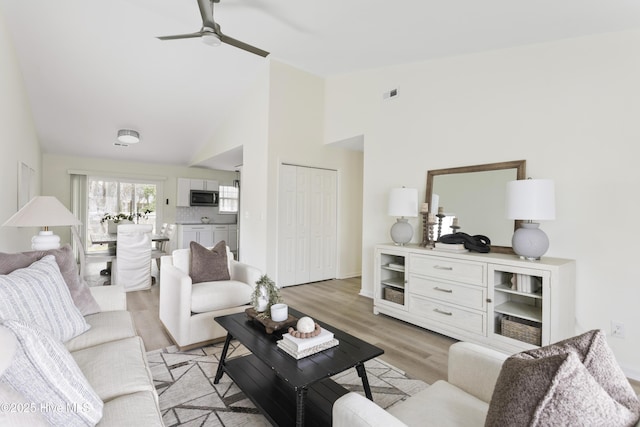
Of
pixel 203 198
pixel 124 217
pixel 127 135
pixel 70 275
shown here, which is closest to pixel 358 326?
pixel 70 275

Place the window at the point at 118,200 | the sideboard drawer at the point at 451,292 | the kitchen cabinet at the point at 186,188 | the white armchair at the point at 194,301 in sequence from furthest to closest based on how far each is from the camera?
the kitchen cabinet at the point at 186,188 → the window at the point at 118,200 → the sideboard drawer at the point at 451,292 → the white armchair at the point at 194,301

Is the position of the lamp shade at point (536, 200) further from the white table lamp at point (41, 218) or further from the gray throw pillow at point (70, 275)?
the white table lamp at point (41, 218)

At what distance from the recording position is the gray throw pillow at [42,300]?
4.60ft

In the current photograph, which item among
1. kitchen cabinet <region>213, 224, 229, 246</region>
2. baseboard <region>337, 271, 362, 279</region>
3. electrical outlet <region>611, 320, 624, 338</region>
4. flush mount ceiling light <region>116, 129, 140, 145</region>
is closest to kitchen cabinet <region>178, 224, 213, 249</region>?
kitchen cabinet <region>213, 224, 229, 246</region>

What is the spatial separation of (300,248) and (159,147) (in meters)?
3.95

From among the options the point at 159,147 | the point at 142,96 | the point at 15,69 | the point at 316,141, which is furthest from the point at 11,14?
the point at 316,141

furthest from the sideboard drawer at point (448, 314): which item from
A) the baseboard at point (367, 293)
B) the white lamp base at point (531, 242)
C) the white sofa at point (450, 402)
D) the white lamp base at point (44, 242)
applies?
the white lamp base at point (44, 242)

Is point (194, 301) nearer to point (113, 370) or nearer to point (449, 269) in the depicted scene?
point (113, 370)

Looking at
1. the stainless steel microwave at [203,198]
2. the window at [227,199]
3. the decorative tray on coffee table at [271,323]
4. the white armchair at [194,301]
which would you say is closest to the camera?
the decorative tray on coffee table at [271,323]

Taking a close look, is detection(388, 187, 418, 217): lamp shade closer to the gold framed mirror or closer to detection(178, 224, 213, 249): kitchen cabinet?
the gold framed mirror

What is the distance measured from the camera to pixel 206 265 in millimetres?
3016

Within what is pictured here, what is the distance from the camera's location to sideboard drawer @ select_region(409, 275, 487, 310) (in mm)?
2674

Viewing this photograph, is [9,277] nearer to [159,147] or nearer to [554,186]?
[554,186]

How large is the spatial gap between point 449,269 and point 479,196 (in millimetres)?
859
